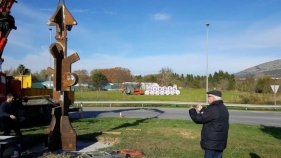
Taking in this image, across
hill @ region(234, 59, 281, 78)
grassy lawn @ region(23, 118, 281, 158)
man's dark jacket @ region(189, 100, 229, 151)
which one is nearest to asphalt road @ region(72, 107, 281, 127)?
Answer: grassy lawn @ region(23, 118, 281, 158)

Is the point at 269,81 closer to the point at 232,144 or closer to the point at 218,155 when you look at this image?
the point at 232,144

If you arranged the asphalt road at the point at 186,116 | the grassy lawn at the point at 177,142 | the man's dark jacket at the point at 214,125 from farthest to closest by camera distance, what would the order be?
the asphalt road at the point at 186,116
the grassy lawn at the point at 177,142
the man's dark jacket at the point at 214,125

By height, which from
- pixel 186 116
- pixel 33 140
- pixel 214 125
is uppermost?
pixel 214 125

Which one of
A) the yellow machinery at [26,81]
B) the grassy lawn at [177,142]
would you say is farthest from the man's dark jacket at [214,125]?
the yellow machinery at [26,81]

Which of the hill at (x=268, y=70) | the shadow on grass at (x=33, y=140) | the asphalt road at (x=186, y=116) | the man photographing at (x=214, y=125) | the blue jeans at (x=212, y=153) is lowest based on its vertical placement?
the asphalt road at (x=186, y=116)

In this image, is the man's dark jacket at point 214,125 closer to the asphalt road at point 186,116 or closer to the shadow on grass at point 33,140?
the shadow on grass at point 33,140

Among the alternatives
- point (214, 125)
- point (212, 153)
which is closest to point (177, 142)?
point (212, 153)

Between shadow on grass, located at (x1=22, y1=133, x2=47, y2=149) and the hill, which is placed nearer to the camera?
shadow on grass, located at (x1=22, y1=133, x2=47, y2=149)

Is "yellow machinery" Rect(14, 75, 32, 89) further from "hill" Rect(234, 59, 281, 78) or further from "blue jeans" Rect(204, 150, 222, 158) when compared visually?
"hill" Rect(234, 59, 281, 78)

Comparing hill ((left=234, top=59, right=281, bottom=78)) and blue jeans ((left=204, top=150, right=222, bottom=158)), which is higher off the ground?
hill ((left=234, top=59, right=281, bottom=78))

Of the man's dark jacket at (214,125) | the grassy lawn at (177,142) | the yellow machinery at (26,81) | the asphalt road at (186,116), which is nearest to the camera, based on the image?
the man's dark jacket at (214,125)

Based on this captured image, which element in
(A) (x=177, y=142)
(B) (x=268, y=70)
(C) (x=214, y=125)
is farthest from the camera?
(B) (x=268, y=70)

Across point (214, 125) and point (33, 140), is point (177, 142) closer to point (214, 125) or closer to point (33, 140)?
point (33, 140)

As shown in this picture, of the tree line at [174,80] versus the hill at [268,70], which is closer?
the tree line at [174,80]
